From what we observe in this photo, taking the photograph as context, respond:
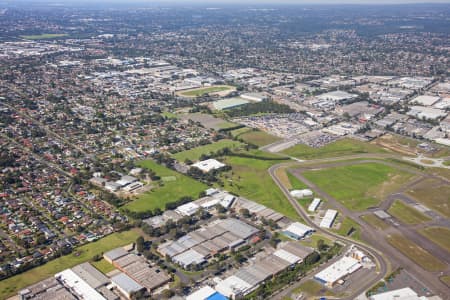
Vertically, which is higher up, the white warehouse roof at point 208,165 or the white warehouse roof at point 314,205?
the white warehouse roof at point 208,165

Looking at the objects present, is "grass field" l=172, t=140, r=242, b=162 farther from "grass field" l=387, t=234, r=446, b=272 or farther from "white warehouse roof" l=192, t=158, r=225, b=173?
"grass field" l=387, t=234, r=446, b=272

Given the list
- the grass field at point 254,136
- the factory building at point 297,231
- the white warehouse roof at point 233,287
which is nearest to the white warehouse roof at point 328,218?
the factory building at point 297,231

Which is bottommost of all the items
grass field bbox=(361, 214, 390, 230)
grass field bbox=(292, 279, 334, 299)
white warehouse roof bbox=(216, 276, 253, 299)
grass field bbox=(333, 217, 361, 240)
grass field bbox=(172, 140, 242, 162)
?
grass field bbox=(292, 279, 334, 299)

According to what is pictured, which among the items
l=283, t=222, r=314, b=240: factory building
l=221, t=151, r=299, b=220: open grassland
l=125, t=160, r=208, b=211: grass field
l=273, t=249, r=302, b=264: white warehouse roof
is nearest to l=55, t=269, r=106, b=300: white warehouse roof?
l=125, t=160, r=208, b=211: grass field

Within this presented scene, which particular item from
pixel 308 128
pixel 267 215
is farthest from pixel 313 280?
pixel 308 128

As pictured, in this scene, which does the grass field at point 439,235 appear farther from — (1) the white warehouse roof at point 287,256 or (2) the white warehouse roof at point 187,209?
(2) the white warehouse roof at point 187,209

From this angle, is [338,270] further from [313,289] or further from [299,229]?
[299,229]
